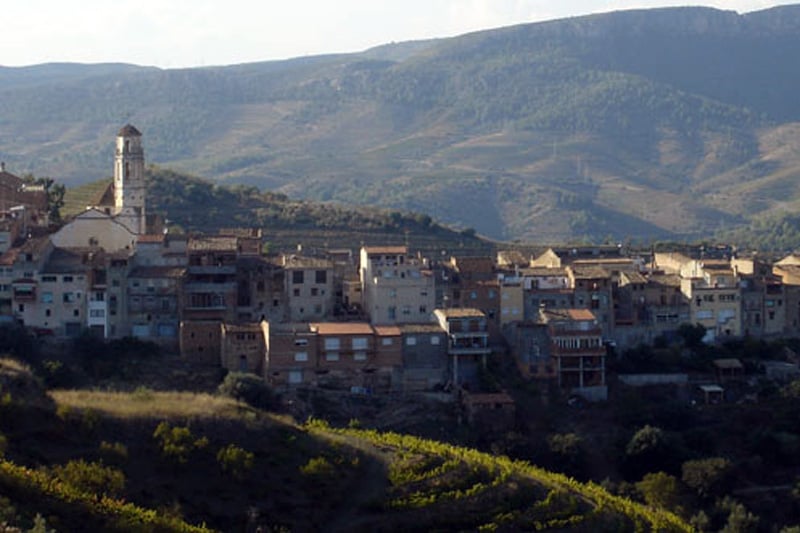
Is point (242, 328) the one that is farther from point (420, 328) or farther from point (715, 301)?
point (715, 301)

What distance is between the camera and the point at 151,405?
3712cm

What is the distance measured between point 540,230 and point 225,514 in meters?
109

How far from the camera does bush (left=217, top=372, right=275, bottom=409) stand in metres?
44.4

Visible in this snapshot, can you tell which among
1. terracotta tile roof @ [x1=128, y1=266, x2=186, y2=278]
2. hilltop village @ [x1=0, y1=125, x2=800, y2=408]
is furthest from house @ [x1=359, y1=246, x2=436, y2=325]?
terracotta tile roof @ [x1=128, y1=266, x2=186, y2=278]

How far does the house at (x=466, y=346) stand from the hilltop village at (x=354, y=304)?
0.15 feet

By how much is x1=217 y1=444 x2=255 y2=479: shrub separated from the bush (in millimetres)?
8501

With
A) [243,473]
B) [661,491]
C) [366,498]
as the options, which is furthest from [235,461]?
[661,491]

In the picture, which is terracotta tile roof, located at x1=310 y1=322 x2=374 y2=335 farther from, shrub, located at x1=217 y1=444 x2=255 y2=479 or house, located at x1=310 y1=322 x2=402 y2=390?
shrub, located at x1=217 y1=444 x2=255 y2=479

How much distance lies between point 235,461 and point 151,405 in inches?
125

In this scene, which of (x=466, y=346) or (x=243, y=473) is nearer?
(x=243, y=473)

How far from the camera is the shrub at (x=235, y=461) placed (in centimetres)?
3499

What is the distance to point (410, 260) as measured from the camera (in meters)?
53.1

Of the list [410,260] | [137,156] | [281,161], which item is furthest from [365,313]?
[281,161]

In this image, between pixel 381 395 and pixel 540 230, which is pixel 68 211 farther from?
pixel 540 230
